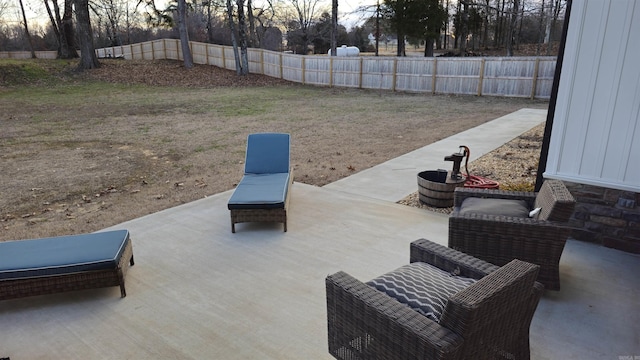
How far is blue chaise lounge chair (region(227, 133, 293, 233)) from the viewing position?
450cm

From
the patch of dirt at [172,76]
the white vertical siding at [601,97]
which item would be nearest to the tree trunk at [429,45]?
the patch of dirt at [172,76]

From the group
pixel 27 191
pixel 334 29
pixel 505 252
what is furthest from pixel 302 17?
pixel 505 252

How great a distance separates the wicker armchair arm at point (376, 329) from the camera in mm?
1862

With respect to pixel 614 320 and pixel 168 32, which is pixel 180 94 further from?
pixel 168 32

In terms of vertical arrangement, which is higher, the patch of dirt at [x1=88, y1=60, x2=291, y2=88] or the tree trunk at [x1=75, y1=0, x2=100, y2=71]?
the tree trunk at [x1=75, y1=0, x2=100, y2=71]

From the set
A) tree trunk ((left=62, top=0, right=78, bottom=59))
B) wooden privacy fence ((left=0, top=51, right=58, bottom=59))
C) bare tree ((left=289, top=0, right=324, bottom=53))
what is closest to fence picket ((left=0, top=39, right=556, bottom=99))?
tree trunk ((left=62, top=0, right=78, bottom=59))

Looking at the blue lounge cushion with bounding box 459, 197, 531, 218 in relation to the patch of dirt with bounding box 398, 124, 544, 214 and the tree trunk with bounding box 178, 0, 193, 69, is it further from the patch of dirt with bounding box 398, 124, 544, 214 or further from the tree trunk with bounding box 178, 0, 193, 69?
the tree trunk with bounding box 178, 0, 193, 69

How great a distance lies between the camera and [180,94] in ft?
63.4

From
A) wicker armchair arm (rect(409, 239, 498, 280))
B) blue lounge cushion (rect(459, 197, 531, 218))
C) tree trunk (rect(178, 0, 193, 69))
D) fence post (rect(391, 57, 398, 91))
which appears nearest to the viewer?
wicker armchair arm (rect(409, 239, 498, 280))

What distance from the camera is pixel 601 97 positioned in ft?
12.5

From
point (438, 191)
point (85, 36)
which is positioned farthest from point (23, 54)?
point (438, 191)

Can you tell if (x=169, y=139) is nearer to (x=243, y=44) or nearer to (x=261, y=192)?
(x=261, y=192)

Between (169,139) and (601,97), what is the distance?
28.8 ft

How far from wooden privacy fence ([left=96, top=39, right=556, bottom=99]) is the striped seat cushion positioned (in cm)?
1660
